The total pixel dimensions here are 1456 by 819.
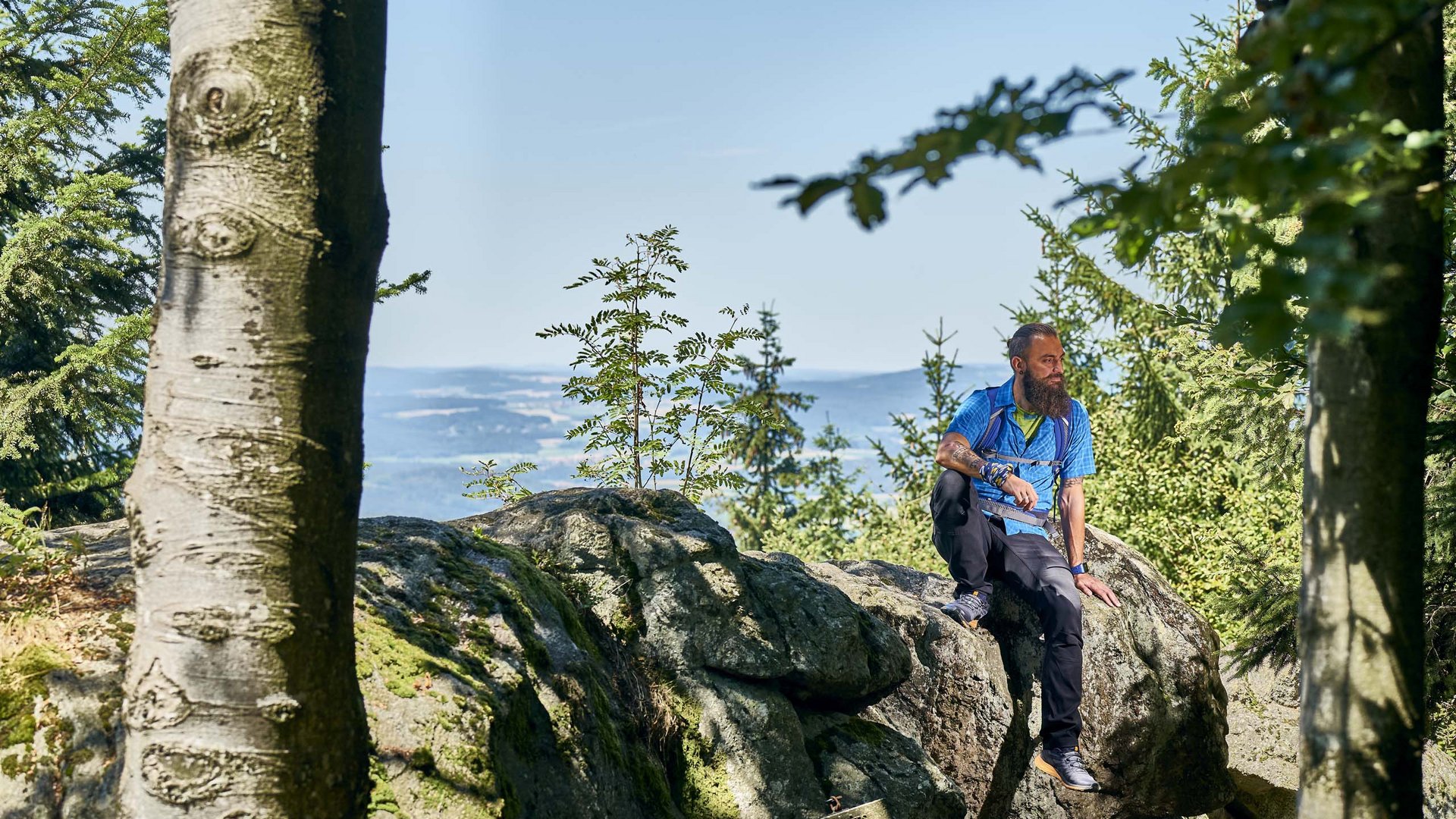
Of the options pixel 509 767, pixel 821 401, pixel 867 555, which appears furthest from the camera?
pixel 821 401

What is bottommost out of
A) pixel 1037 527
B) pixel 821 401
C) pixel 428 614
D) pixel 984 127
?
pixel 428 614

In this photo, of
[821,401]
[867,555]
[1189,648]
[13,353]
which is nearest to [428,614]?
[1189,648]

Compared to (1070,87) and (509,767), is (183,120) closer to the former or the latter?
→ (1070,87)

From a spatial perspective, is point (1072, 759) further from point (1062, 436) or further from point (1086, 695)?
point (1062, 436)

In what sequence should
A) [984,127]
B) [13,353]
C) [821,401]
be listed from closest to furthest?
[984,127] < [13,353] < [821,401]

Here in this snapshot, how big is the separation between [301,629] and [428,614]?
164cm

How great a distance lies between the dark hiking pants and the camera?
7.22m

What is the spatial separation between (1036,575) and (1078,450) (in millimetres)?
892

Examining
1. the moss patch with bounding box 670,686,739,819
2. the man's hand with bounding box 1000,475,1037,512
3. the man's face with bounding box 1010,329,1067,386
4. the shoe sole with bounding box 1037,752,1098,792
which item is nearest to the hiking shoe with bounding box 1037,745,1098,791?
the shoe sole with bounding box 1037,752,1098,792

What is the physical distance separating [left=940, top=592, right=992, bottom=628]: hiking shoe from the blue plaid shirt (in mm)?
897

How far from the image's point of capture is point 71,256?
38.4ft

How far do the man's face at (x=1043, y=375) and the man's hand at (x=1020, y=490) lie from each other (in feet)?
1.48

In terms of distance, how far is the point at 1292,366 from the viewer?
4977 mm

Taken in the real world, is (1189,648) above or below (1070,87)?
below
